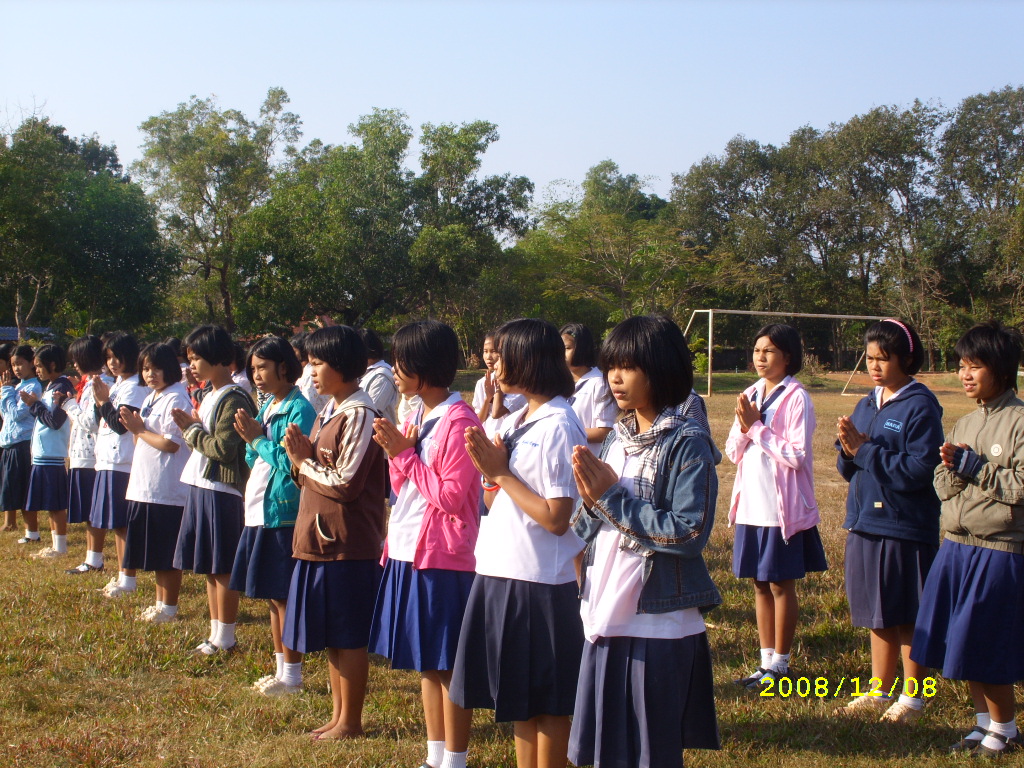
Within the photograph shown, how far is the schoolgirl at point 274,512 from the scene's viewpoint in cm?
422

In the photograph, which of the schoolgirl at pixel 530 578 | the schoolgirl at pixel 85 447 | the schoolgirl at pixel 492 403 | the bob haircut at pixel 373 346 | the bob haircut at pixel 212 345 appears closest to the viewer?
the schoolgirl at pixel 530 578

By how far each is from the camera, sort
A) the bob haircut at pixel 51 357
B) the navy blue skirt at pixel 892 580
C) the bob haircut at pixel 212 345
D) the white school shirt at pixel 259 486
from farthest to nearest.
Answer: the bob haircut at pixel 51 357 < the bob haircut at pixel 212 345 < the white school shirt at pixel 259 486 < the navy blue skirt at pixel 892 580

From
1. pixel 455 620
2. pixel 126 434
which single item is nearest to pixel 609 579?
pixel 455 620

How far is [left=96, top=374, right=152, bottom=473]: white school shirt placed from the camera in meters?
6.03

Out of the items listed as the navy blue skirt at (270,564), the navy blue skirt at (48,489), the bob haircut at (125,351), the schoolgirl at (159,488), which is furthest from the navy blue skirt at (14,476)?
the navy blue skirt at (270,564)

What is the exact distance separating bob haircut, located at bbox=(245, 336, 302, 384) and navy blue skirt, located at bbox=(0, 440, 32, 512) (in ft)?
14.8

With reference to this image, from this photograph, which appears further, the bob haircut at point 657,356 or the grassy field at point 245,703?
the grassy field at point 245,703

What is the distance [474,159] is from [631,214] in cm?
2418

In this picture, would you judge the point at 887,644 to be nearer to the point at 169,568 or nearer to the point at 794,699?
the point at 794,699

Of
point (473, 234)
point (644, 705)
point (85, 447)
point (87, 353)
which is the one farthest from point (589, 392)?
point (473, 234)

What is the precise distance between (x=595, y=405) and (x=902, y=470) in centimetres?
178

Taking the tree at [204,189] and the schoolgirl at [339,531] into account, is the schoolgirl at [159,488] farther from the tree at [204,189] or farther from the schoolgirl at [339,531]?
the tree at [204,189]

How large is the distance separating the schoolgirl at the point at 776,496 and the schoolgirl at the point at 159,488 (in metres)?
3.34

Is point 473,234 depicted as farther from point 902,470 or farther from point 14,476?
point 902,470
